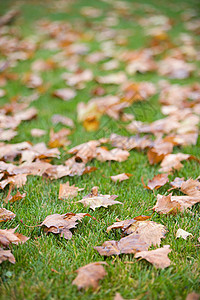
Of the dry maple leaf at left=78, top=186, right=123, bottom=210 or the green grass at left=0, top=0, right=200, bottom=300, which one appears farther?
the dry maple leaf at left=78, top=186, right=123, bottom=210

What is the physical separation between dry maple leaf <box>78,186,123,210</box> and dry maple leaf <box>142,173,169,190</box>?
250mm

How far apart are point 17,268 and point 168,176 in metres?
1.06

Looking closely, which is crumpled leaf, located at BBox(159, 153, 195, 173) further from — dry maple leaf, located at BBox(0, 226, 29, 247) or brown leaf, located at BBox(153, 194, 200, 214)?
dry maple leaf, located at BBox(0, 226, 29, 247)

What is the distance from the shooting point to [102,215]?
1.57 metres

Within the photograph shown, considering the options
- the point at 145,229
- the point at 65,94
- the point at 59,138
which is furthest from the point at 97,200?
the point at 65,94

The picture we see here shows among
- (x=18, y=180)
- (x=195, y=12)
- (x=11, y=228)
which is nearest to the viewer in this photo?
(x=11, y=228)

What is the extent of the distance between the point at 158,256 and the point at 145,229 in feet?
0.53

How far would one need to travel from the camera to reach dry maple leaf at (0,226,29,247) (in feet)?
4.27

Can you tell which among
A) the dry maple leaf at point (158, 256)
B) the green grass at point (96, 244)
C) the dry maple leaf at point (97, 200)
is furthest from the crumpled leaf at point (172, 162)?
the dry maple leaf at point (158, 256)

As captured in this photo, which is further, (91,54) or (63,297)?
(91,54)

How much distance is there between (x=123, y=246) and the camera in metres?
1.32

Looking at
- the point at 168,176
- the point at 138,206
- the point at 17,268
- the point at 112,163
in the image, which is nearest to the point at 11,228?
the point at 17,268

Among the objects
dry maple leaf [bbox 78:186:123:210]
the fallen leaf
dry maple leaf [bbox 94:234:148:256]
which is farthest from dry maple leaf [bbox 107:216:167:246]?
the fallen leaf

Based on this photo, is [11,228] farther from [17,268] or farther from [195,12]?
[195,12]
